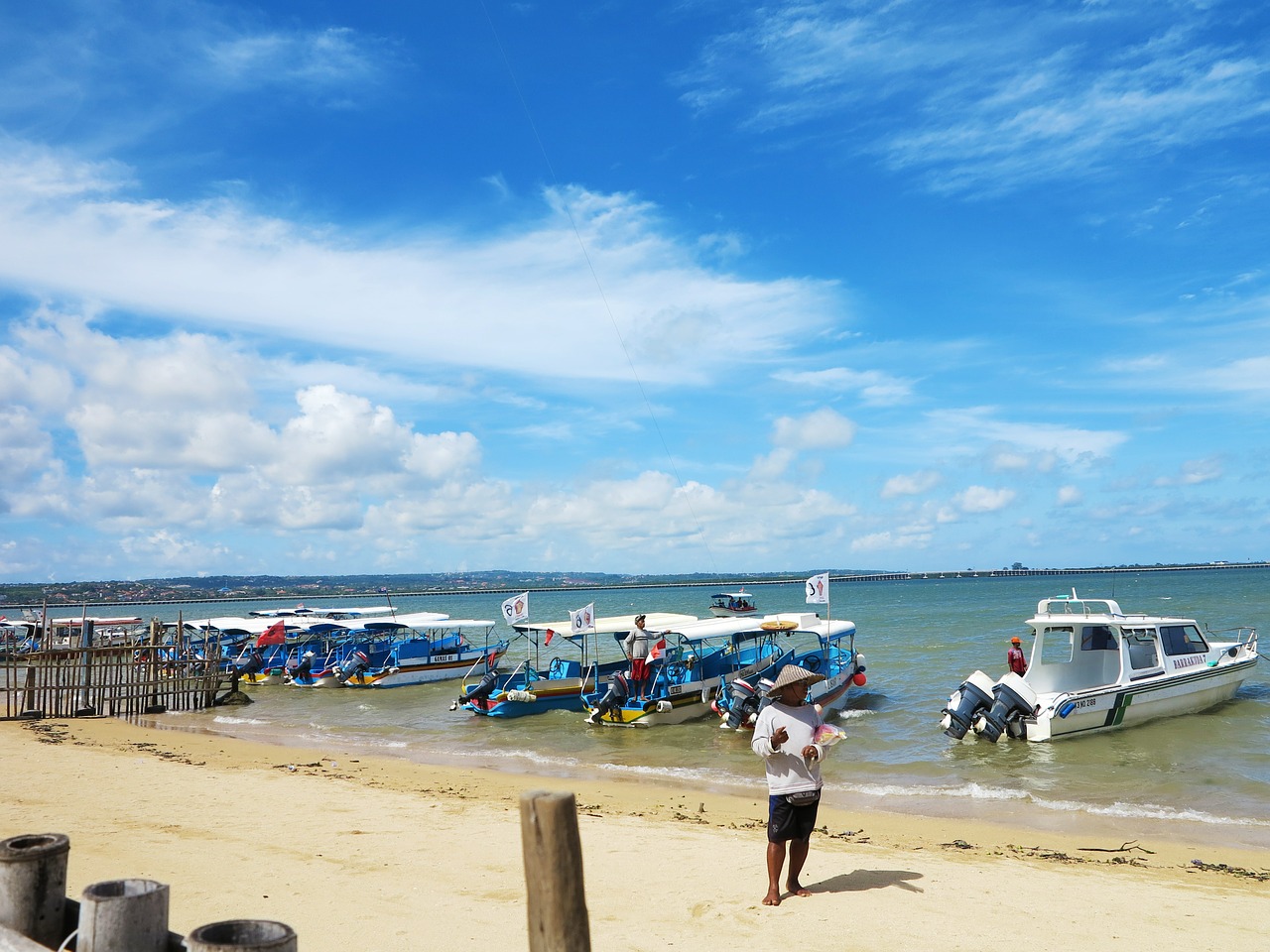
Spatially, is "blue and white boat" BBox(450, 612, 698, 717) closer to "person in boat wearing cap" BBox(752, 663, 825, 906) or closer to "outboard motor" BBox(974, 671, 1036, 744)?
"outboard motor" BBox(974, 671, 1036, 744)

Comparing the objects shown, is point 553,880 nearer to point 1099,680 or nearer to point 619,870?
point 619,870

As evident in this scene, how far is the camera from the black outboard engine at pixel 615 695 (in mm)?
20281

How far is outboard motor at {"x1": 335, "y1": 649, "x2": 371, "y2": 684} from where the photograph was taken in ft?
98.9

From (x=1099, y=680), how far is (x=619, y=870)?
14309 mm

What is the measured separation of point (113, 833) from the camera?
9766 millimetres

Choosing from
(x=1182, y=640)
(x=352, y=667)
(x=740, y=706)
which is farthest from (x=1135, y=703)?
(x=352, y=667)

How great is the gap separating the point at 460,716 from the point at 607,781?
29.9 ft

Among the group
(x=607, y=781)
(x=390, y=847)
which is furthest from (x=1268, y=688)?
(x=390, y=847)

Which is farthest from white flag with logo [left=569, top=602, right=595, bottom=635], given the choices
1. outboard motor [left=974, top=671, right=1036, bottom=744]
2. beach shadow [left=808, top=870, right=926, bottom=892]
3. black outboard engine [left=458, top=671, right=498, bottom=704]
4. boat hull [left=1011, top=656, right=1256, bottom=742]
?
beach shadow [left=808, top=870, right=926, bottom=892]

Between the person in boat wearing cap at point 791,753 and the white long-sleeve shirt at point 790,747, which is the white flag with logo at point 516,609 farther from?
the white long-sleeve shirt at point 790,747

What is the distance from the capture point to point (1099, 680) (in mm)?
19219

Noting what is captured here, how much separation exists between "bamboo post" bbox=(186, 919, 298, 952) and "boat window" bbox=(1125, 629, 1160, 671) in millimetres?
19535

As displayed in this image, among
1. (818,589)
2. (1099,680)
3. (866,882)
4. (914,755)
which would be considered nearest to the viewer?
(866,882)

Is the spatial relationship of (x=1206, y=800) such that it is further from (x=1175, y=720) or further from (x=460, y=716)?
(x=460, y=716)
